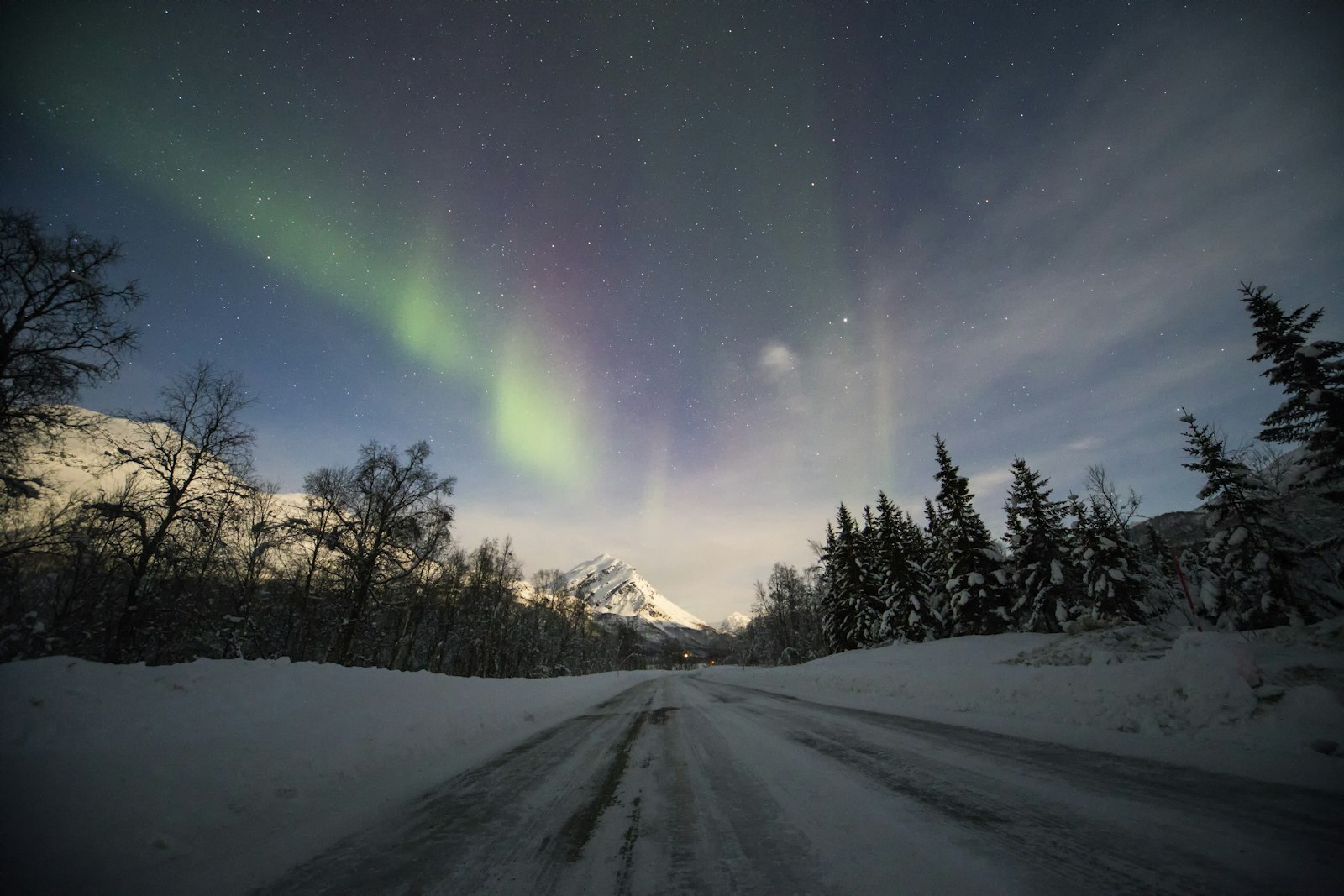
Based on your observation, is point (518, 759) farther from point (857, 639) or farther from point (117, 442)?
point (857, 639)

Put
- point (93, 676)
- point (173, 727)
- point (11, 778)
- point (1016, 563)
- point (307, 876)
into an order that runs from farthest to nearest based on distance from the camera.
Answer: point (1016, 563) < point (93, 676) < point (173, 727) < point (11, 778) < point (307, 876)

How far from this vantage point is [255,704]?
5.35 m

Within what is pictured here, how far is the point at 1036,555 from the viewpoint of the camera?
27.6 meters

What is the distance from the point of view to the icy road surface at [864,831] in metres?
2.31

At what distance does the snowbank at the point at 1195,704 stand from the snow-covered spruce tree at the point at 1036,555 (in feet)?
62.5

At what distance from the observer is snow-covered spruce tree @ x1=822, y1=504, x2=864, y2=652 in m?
36.6

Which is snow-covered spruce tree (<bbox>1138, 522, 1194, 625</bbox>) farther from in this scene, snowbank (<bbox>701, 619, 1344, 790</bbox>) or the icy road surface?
the icy road surface

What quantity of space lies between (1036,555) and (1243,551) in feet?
26.3

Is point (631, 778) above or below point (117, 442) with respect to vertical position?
below

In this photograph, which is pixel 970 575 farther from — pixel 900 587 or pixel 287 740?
pixel 287 740

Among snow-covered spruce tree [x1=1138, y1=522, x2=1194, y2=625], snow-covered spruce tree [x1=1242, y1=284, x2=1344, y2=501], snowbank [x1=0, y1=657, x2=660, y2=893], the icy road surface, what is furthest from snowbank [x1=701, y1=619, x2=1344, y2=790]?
snow-covered spruce tree [x1=1138, y1=522, x2=1194, y2=625]

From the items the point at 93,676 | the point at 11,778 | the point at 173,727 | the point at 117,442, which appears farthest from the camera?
the point at 117,442

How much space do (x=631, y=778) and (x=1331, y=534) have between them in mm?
29836

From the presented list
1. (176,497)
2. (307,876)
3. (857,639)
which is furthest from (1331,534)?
(176,497)
